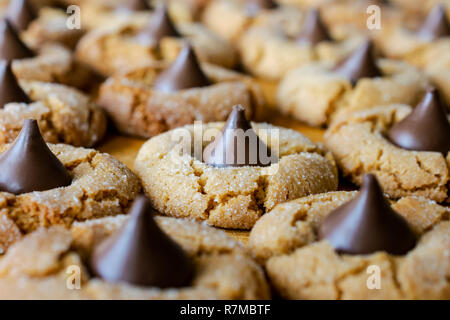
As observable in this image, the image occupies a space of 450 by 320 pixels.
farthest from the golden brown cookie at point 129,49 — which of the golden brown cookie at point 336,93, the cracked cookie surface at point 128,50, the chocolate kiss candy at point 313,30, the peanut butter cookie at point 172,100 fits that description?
the golden brown cookie at point 336,93

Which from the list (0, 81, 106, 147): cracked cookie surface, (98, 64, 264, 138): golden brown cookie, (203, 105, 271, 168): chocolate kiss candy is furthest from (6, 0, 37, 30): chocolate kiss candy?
(203, 105, 271, 168): chocolate kiss candy

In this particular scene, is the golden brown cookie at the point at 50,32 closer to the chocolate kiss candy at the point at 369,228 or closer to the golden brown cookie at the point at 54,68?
the golden brown cookie at the point at 54,68

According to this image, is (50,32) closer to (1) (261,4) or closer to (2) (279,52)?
(2) (279,52)

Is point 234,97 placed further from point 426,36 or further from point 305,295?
point 426,36

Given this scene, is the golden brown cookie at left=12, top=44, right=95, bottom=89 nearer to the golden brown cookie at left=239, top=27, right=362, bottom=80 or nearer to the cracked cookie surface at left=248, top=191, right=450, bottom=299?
the golden brown cookie at left=239, top=27, right=362, bottom=80

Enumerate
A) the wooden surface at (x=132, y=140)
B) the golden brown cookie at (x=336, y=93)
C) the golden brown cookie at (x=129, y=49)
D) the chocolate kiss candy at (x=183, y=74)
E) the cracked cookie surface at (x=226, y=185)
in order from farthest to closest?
the golden brown cookie at (x=129, y=49) < the golden brown cookie at (x=336, y=93) < the chocolate kiss candy at (x=183, y=74) < the wooden surface at (x=132, y=140) < the cracked cookie surface at (x=226, y=185)

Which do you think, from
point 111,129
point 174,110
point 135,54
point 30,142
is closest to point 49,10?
point 135,54
